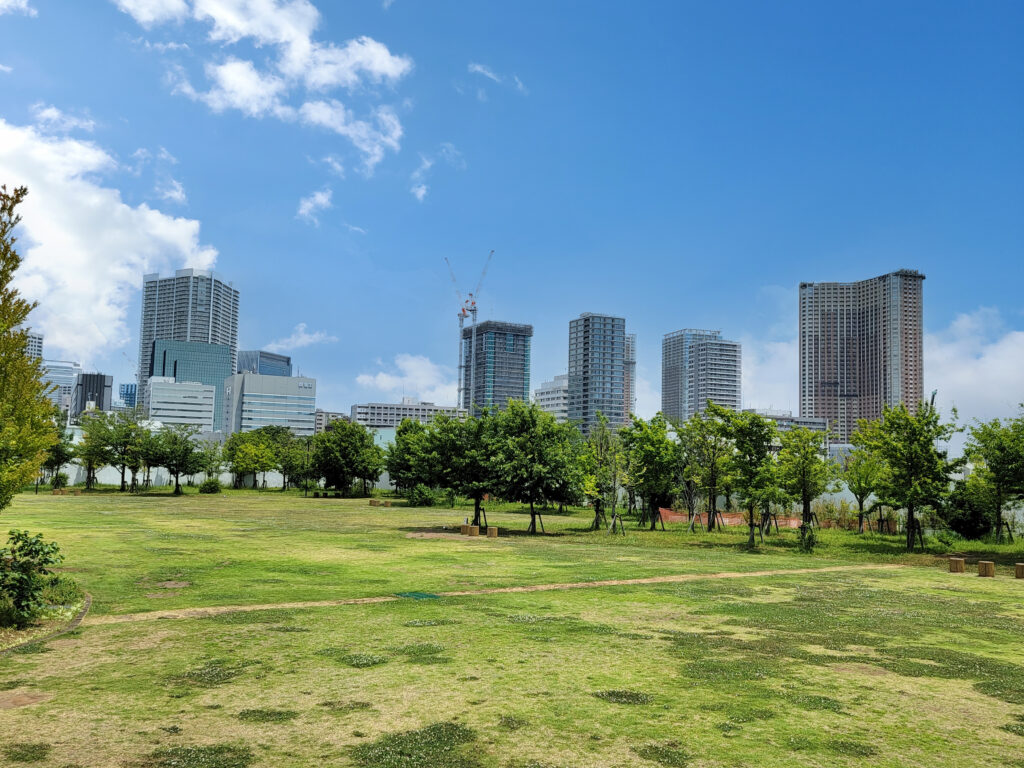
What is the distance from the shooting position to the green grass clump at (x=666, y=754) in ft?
26.0

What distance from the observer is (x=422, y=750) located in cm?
820

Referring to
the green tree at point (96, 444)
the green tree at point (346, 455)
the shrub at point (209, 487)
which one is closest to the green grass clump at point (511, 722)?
the green tree at point (346, 455)

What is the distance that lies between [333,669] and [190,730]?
2.93 metres

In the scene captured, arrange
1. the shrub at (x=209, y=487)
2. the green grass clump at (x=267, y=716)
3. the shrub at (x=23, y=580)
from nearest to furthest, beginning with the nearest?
1. the green grass clump at (x=267, y=716)
2. the shrub at (x=23, y=580)
3. the shrub at (x=209, y=487)

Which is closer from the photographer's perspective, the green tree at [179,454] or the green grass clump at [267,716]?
the green grass clump at [267,716]

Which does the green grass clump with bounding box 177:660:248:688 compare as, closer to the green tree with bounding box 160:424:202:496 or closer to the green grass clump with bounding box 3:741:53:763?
the green grass clump with bounding box 3:741:53:763

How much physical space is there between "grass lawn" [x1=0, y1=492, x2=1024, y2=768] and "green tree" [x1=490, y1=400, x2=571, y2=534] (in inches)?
626

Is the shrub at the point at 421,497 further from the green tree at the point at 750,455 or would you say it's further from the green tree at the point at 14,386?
the green tree at the point at 14,386

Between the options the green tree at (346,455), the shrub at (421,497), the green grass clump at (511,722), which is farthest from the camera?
the green tree at (346,455)

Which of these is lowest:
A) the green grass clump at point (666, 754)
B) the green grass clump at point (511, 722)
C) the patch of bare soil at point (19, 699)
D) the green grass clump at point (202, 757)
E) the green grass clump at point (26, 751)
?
the patch of bare soil at point (19, 699)

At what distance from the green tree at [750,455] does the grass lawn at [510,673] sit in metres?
13.3

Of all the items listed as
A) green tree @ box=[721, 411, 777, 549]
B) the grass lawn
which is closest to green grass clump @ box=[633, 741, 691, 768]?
the grass lawn

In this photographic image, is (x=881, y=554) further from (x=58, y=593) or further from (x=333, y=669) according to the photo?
(x=58, y=593)

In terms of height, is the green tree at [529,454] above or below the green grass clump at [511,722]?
above
